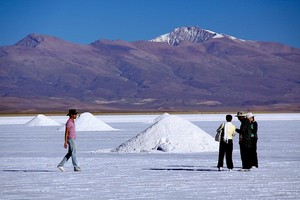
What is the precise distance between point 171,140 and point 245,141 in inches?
266

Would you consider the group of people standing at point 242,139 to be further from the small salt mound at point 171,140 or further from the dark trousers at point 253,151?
the small salt mound at point 171,140

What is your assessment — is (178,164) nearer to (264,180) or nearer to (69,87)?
(264,180)

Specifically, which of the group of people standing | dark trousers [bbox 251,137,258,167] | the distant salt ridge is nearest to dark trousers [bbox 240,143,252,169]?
the group of people standing

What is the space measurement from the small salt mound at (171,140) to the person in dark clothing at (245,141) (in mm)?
6205

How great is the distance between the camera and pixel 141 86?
197125 mm

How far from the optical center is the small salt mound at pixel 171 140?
2105 cm

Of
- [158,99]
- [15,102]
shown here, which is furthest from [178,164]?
[158,99]

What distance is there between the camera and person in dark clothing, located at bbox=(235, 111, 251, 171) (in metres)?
14.6

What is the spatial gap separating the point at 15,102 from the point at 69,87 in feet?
113

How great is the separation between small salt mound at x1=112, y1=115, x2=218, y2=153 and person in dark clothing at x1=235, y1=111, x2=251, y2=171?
6.20 meters

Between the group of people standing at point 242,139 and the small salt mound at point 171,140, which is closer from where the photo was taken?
the group of people standing at point 242,139

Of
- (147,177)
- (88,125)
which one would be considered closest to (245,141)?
(147,177)

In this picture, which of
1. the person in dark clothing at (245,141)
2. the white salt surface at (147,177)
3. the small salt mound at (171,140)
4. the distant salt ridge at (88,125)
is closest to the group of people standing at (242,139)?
the person in dark clothing at (245,141)

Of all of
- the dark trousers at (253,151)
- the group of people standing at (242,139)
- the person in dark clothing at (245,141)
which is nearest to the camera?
the group of people standing at (242,139)
